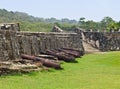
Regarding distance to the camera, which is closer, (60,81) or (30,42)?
(60,81)

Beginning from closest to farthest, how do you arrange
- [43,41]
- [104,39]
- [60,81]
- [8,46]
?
[60,81]
[8,46]
[43,41]
[104,39]

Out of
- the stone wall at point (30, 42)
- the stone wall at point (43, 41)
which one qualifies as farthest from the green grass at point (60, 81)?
the stone wall at point (43, 41)

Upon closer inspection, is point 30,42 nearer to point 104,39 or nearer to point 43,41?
point 43,41

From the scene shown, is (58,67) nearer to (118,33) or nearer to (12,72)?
(12,72)

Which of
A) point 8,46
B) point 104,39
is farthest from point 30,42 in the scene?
point 104,39

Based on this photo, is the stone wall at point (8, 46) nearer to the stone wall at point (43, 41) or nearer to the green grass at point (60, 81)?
the green grass at point (60, 81)

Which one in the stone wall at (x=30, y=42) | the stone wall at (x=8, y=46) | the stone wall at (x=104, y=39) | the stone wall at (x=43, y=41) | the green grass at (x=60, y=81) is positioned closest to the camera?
the green grass at (x=60, y=81)

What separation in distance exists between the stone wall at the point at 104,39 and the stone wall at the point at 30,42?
6275 mm

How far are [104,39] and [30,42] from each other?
24.9 metres

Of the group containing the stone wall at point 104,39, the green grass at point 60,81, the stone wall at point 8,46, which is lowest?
the stone wall at point 104,39

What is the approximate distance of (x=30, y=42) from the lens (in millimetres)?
26891

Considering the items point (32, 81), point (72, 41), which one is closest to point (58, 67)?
point (32, 81)

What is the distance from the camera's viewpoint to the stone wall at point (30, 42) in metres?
19.9

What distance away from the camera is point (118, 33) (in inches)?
2015
